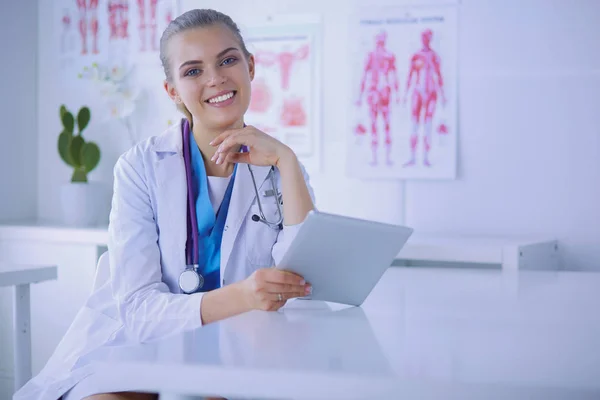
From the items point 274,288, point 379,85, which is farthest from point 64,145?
point 274,288

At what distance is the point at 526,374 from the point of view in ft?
2.90

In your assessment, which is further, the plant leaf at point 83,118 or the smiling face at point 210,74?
the plant leaf at point 83,118

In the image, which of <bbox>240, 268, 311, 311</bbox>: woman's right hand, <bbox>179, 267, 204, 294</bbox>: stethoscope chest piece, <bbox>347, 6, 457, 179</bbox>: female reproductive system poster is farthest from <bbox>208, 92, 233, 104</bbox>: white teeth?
<bbox>347, 6, 457, 179</bbox>: female reproductive system poster

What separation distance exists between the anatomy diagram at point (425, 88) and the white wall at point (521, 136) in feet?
0.29

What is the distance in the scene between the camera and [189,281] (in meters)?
1.59

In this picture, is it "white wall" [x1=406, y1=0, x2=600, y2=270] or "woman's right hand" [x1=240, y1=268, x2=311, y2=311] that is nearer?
"woman's right hand" [x1=240, y1=268, x2=311, y2=311]

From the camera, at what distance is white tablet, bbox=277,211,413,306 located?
1306mm

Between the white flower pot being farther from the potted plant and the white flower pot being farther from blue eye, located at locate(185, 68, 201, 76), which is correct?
blue eye, located at locate(185, 68, 201, 76)

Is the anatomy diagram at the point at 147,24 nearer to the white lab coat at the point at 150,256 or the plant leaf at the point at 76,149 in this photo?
the plant leaf at the point at 76,149

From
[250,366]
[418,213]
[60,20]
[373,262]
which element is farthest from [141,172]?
[60,20]

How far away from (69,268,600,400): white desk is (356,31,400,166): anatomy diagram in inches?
52.7

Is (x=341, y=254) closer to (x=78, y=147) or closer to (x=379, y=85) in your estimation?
(x=379, y=85)

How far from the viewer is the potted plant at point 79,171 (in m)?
3.02

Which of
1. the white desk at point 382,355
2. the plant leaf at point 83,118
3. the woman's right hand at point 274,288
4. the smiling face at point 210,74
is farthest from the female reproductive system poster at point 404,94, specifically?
the woman's right hand at point 274,288
